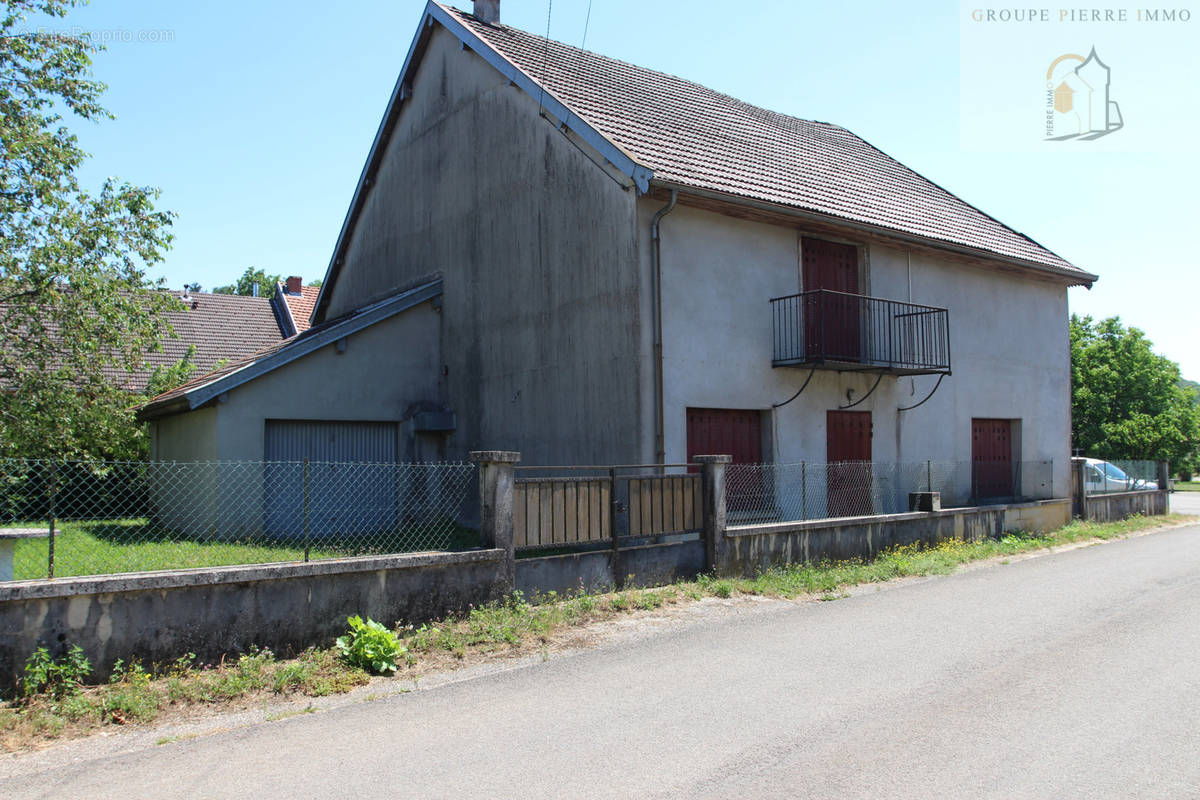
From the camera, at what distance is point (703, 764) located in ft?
15.0

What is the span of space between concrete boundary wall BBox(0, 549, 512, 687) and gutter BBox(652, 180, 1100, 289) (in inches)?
235

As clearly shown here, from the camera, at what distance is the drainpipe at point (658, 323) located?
11500 millimetres

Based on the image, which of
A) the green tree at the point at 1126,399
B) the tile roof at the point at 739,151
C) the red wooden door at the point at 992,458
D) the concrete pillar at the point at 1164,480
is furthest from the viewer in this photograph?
the green tree at the point at 1126,399

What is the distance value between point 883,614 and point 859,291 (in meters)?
7.27

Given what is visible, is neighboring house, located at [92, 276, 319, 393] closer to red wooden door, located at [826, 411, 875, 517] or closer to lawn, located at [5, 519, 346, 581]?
lawn, located at [5, 519, 346, 581]

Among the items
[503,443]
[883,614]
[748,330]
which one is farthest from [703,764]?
[503,443]

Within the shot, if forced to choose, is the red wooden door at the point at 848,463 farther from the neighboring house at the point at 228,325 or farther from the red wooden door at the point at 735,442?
the neighboring house at the point at 228,325

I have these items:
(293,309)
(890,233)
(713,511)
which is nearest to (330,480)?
(713,511)

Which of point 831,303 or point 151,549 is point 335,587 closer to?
point 151,549

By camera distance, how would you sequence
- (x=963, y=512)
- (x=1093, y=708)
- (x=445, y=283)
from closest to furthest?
(x=1093, y=708)
(x=963, y=512)
(x=445, y=283)

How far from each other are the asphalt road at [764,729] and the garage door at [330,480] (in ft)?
26.4

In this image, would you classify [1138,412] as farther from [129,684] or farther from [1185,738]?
[129,684]

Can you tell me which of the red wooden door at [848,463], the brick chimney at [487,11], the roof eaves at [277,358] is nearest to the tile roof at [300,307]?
the roof eaves at [277,358]

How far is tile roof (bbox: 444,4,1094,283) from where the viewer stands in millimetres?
12680
